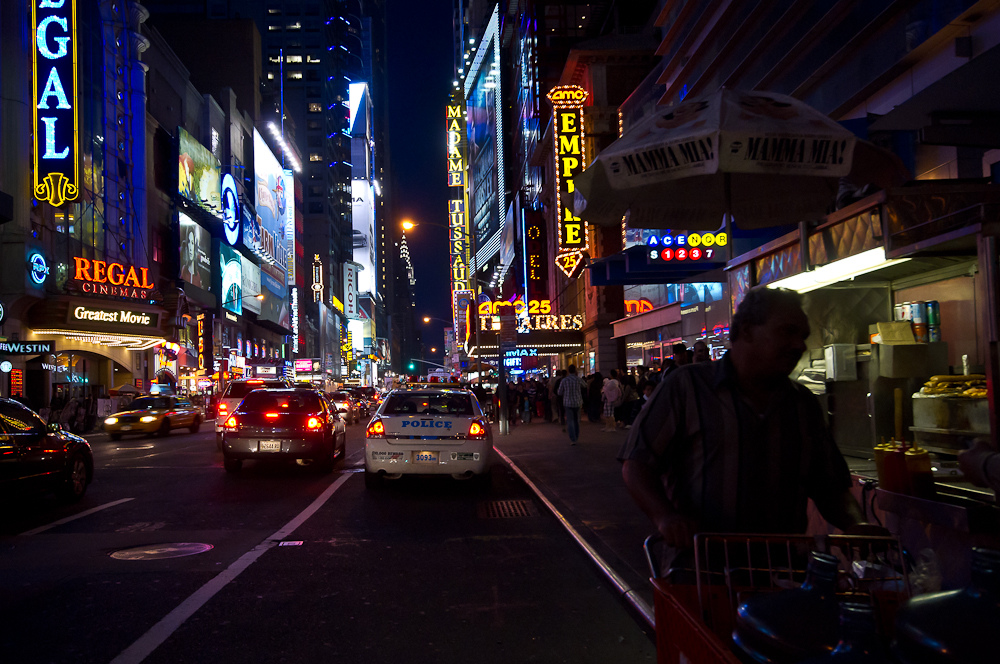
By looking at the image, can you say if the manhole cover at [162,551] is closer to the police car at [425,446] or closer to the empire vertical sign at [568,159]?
the police car at [425,446]

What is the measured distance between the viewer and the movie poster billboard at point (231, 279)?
209 feet

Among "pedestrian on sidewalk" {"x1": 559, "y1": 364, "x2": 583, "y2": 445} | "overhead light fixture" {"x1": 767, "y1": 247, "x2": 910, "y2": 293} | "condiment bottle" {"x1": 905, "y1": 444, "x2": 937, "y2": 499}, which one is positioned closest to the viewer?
"condiment bottle" {"x1": 905, "y1": 444, "x2": 937, "y2": 499}

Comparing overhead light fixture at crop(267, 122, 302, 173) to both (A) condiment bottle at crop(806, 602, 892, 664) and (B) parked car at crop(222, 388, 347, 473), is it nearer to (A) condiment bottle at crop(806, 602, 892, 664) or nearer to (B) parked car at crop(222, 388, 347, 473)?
(B) parked car at crop(222, 388, 347, 473)

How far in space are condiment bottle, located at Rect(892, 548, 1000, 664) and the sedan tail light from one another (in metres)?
10.5

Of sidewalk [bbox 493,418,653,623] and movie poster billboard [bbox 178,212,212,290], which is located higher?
movie poster billboard [bbox 178,212,212,290]

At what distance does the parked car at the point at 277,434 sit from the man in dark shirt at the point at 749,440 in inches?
473

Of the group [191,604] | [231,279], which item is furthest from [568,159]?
[231,279]

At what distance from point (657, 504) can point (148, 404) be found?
27.9 m

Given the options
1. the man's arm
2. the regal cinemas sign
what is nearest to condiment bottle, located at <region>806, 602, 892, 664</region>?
the man's arm

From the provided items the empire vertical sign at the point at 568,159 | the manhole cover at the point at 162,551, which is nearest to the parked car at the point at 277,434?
the manhole cover at the point at 162,551

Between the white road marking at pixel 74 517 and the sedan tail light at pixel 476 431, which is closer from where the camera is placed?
the white road marking at pixel 74 517

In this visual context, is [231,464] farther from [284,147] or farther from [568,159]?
[284,147]

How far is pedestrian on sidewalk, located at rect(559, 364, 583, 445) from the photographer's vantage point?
1852 cm

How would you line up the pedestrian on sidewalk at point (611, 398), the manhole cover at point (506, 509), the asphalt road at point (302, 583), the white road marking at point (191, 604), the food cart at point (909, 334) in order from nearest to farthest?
1. the food cart at point (909, 334)
2. the white road marking at point (191, 604)
3. the asphalt road at point (302, 583)
4. the manhole cover at point (506, 509)
5. the pedestrian on sidewalk at point (611, 398)
